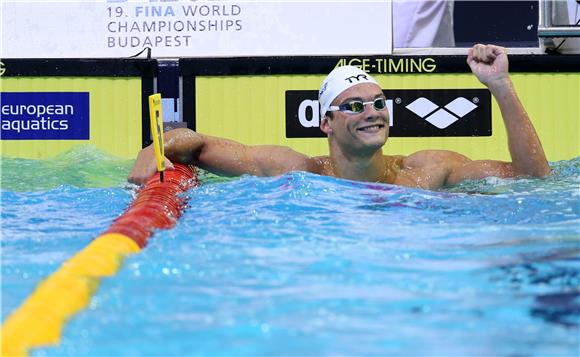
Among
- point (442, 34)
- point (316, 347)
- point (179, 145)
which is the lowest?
point (316, 347)

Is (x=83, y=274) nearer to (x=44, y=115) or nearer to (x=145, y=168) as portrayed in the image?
(x=145, y=168)

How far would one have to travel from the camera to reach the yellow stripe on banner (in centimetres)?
218

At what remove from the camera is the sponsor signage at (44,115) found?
6023 millimetres

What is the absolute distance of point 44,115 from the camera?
605 centimetres

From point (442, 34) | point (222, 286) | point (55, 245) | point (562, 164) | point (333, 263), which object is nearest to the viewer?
point (222, 286)

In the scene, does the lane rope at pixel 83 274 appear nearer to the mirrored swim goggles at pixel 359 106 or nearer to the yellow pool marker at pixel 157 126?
the yellow pool marker at pixel 157 126

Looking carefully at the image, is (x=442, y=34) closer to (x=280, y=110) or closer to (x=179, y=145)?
(x=280, y=110)

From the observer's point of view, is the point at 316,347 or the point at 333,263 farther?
the point at 333,263

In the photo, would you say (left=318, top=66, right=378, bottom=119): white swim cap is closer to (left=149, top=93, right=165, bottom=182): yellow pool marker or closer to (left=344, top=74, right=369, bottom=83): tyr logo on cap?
(left=344, top=74, right=369, bottom=83): tyr logo on cap

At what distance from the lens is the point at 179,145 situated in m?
4.78

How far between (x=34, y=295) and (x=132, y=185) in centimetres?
222

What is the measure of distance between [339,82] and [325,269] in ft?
6.24

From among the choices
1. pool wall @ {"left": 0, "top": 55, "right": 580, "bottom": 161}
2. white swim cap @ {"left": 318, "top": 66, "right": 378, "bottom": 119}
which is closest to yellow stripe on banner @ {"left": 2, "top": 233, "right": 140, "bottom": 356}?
white swim cap @ {"left": 318, "top": 66, "right": 378, "bottom": 119}

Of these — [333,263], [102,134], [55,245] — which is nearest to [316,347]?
[333,263]
